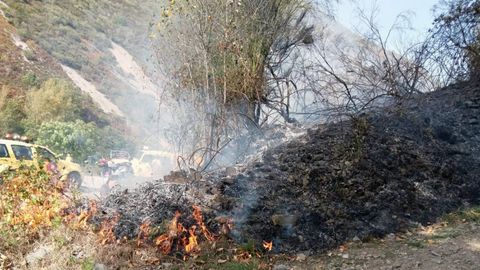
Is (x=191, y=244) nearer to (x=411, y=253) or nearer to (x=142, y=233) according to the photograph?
(x=142, y=233)

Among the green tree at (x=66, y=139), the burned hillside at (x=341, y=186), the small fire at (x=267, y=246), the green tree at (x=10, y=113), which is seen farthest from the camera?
the green tree at (x=10, y=113)

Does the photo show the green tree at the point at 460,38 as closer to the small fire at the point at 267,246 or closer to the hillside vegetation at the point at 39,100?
the small fire at the point at 267,246

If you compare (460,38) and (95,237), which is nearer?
(95,237)

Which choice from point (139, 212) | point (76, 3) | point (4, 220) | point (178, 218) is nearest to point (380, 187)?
point (178, 218)

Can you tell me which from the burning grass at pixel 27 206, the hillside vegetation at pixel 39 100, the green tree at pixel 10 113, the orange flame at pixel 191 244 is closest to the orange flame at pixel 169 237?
the orange flame at pixel 191 244

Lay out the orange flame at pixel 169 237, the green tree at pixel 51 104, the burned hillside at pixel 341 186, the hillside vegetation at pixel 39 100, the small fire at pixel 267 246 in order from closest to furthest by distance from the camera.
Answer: the orange flame at pixel 169 237 → the small fire at pixel 267 246 → the burned hillside at pixel 341 186 → the hillside vegetation at pixel 39 100 → the green tree at pixel 51 104

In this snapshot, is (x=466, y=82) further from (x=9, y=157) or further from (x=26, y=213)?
(x=9, y=157)

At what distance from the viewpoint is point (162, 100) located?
7434 mm

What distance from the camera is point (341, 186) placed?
17.2ft

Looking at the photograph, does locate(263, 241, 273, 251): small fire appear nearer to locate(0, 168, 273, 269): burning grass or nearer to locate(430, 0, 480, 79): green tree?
locate(0, 168, 273, 269): burning grass

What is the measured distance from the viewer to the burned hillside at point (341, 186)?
4.58 metres

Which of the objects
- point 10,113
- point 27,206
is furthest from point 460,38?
point 10,113

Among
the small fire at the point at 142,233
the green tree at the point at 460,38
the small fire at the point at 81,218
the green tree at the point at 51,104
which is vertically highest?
the green tree at the point at 51,104

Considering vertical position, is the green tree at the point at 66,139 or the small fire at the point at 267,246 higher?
the green tree at the point at 66,139
